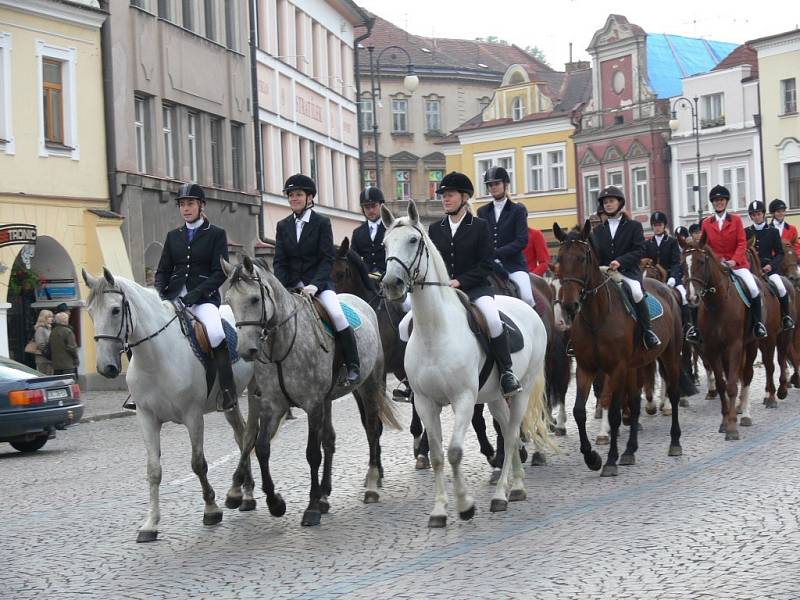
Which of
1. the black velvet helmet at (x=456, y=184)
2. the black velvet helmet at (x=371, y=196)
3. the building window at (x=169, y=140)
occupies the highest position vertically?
the building window at (x=169, y=140)

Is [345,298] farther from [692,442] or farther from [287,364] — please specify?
[692,442]

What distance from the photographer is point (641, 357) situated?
1430 centimetres

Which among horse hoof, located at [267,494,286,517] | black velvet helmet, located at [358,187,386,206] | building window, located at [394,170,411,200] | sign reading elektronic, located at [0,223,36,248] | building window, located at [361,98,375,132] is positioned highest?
building window, located at [361,98,375,132]

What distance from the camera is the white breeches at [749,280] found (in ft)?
57.4

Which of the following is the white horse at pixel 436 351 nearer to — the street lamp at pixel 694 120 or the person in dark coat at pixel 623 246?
the person in dark coat at pixel 623 246

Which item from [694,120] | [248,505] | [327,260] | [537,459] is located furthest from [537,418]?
[694,120]

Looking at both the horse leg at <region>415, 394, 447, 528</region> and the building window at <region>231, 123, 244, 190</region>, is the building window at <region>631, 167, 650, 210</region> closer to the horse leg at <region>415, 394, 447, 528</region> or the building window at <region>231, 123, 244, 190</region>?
the building window at <region>231, 123, 244, 190</region>

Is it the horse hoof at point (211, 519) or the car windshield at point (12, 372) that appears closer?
the horse hoof at point (211, 519)

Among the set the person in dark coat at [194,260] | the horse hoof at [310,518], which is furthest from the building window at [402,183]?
the horse hoof at [310,518]

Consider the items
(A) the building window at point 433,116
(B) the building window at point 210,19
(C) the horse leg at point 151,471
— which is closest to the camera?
(C) the horse leg at point 151,471

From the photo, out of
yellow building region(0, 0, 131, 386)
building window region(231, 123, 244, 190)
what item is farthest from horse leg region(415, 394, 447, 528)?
building window region(231, 123, 244, 190)

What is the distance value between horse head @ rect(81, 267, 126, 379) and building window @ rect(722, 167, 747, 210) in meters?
63.4

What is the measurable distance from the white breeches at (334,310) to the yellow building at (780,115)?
58952 millimetres

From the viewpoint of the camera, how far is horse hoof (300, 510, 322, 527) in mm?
11031
